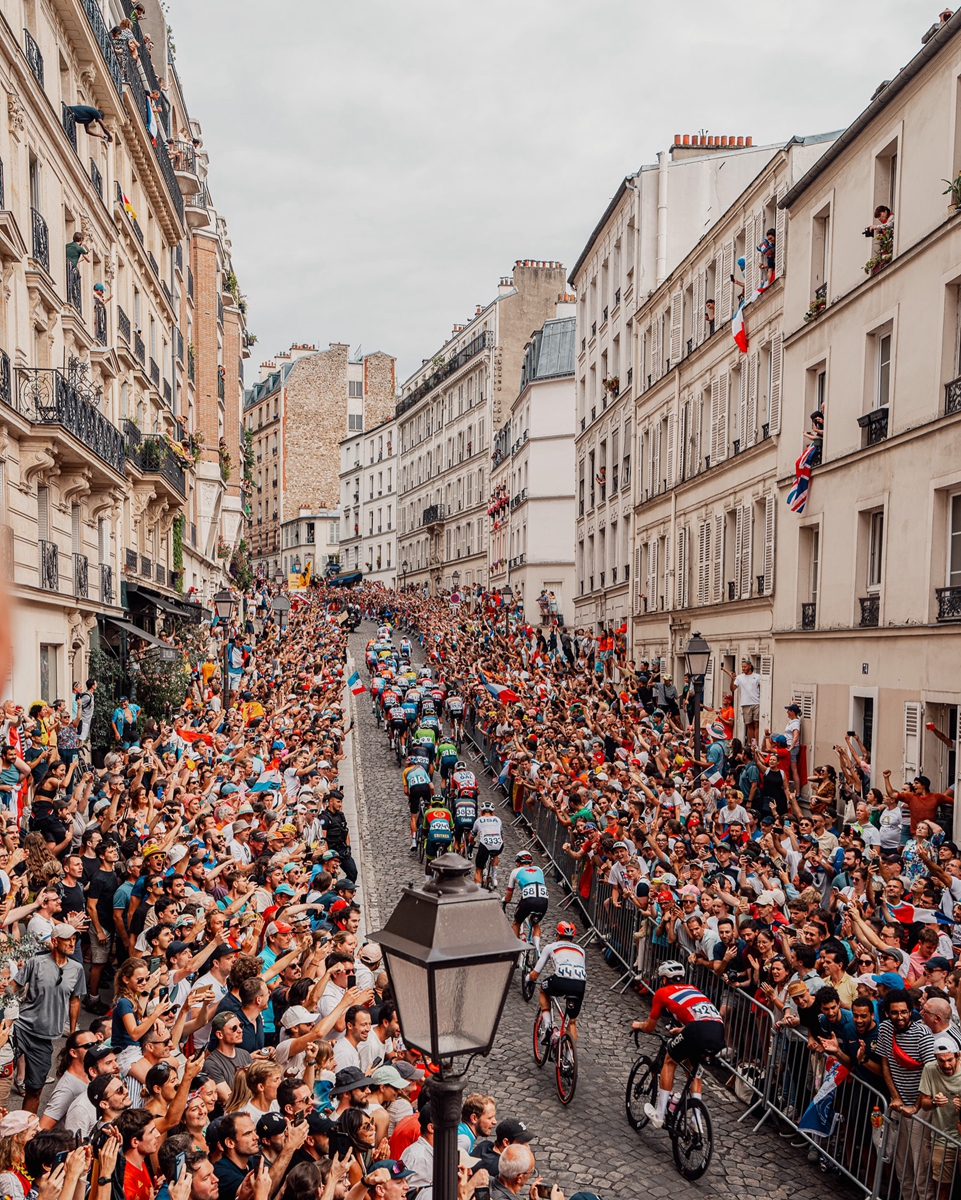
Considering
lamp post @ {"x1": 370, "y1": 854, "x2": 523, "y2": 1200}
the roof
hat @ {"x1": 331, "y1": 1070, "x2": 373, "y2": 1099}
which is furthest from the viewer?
the roof

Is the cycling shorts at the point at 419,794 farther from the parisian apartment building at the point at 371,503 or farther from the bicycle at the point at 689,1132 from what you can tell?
the parisian apartment building at the point at 371,503

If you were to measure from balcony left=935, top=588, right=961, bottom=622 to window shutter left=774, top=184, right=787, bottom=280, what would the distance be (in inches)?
384

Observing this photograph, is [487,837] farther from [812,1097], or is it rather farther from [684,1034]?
[812,1097]

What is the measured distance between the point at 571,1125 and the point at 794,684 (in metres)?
13.9

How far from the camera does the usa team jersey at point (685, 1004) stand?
9094 millimetres

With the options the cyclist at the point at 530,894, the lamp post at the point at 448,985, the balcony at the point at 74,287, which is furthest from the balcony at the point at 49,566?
the lamp post at the point at 448,985

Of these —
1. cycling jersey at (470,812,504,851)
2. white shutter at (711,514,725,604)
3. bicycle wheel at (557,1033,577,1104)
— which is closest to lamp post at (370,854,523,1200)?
bicycle wheel at (557,1033,577,1104)

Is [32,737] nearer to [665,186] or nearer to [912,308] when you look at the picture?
[912,308]

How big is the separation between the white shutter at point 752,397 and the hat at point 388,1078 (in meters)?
20.9

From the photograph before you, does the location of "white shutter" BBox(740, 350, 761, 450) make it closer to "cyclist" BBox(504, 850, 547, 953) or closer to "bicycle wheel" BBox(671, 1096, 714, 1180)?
"cyclist" BBox(504, 850, 547, 953)

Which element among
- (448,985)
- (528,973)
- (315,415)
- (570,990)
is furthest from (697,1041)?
(315,415)

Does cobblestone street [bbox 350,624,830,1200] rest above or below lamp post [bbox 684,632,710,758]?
below

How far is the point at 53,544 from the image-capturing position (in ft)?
67.3

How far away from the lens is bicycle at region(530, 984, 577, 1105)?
10234mm
